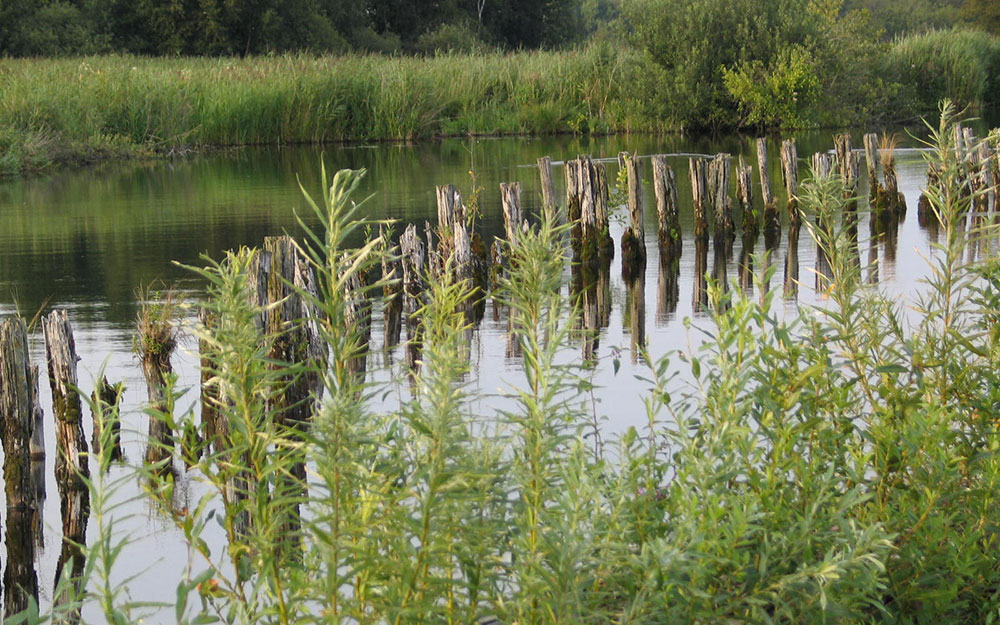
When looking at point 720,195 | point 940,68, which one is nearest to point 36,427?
point 720,195

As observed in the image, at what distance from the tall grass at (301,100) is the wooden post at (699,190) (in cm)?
1526

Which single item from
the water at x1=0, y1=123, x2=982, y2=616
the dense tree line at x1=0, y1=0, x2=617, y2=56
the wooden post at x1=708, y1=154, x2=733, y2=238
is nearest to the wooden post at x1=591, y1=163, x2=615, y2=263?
the water at x1=0, y1=123, x2=982, y2=616

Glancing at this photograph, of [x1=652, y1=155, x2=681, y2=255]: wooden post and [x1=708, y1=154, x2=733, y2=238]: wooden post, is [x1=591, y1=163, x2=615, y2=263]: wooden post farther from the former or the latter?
[x1=708, y1=154, x2=733, y2=238]: wooden post

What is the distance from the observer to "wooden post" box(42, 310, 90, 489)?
632 cm

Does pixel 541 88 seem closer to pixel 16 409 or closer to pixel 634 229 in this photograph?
pixel 634 229

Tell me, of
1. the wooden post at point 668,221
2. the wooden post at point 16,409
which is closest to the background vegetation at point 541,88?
the wooden post at point 668,221

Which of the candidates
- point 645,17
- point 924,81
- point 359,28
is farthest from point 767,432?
point 359,28

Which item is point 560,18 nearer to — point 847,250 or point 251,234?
point 251,234

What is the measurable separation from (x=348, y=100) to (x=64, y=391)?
2687 centimetres

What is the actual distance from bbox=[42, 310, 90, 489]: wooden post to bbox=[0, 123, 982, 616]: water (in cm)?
28

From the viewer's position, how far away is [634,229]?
42.9ft

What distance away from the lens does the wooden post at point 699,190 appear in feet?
45.2

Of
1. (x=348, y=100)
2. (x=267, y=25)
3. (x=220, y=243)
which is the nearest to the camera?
(x=220, y=243)

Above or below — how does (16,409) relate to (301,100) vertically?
below
